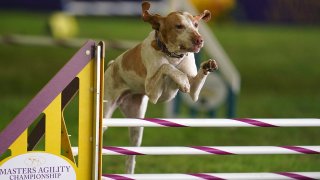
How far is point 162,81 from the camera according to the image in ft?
14.6

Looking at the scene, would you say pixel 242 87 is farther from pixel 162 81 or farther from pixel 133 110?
pixel 162 81

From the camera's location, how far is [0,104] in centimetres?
990

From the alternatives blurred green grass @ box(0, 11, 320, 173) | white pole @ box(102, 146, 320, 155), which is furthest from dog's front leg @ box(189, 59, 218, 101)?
blurred green grass @ box(0, 11, 320, 173)

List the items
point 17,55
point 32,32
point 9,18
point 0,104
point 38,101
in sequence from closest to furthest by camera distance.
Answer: point 38,101, point 0,104, point 17,55, point 32,32, point 9,18

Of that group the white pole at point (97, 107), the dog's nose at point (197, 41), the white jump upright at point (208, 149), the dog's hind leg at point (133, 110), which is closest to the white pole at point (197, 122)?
the white jump upright at point (208, 149)

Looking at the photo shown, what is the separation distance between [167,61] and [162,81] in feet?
0.34

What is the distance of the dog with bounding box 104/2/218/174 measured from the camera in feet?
14.3

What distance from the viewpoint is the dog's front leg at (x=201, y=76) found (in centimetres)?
432

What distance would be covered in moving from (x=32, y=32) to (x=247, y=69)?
591 cm

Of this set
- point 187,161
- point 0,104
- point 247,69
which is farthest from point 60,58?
point 187,161

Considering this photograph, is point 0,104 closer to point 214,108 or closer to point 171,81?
point 214,108

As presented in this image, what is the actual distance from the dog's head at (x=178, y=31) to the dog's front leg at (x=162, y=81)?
0.10 meters

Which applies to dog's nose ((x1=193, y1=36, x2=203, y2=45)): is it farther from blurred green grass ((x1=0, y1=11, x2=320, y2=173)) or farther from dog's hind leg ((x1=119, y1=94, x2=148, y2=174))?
blurred green grass ((x1=0, y1=11, x2=320, y2=173))

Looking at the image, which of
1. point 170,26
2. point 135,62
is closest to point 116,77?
point 135,62
